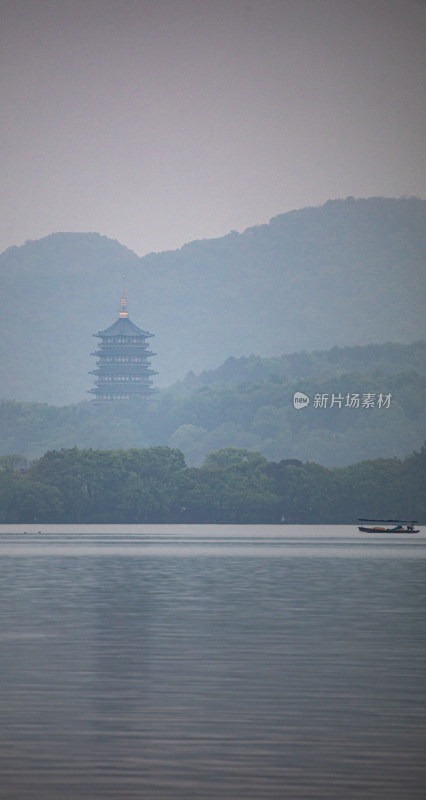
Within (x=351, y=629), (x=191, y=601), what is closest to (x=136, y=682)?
(x=351, y=629)

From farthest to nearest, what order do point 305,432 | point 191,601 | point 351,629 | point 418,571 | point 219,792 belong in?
point 305,432
point 418,571
point 191,601
point 351,629
point 219,792

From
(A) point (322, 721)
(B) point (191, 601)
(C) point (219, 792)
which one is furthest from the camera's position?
(B) point (191, 601)

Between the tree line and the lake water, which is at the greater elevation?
the tree line

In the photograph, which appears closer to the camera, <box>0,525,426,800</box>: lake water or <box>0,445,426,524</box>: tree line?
<box>0,525,426,800</box>: lake water

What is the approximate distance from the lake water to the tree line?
8830 centimetres

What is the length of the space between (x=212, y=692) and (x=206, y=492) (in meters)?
112

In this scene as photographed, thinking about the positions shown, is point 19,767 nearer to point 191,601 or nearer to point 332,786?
point 332,786

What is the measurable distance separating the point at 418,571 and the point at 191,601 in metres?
16.3

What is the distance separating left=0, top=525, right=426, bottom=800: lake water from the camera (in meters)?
13.9

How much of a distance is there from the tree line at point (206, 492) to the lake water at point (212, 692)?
88.3 meters

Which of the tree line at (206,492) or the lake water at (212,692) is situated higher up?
the tree line at (206,492)

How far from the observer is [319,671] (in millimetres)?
21547

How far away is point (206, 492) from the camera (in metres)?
131

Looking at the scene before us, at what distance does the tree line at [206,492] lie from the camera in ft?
426
